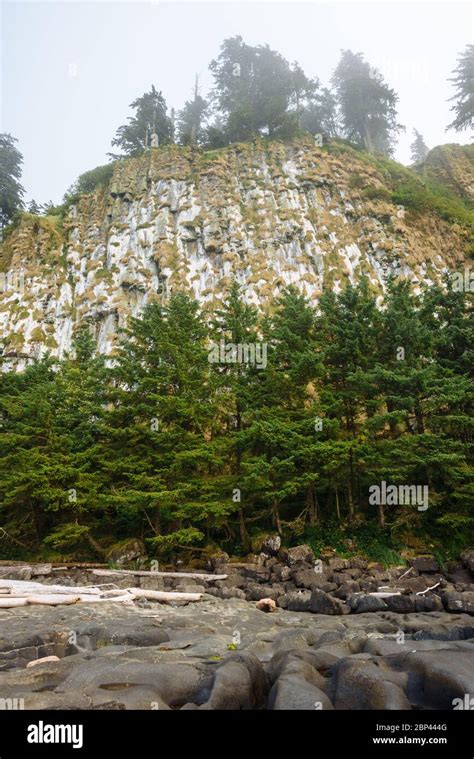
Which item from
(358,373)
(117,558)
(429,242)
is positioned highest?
(429,242)

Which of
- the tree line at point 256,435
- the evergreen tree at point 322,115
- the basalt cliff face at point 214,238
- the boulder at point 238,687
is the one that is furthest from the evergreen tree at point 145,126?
the boulder at point 238,687

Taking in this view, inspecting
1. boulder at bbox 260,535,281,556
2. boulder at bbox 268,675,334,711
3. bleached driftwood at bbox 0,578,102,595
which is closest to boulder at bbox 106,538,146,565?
bleached driftwood at bbox 0,578,102,595

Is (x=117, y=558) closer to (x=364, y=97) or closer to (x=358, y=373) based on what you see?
(x=358, y=373)

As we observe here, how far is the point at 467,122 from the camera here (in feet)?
177

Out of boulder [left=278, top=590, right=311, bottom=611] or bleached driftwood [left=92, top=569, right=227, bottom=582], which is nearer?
boulder [left=278, top=590, right=311, bottom=611]

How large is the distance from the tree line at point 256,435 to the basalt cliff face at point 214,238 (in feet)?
41.4

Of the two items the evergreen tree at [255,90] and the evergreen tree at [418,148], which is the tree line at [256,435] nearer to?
the evergreen tree at [255,90]

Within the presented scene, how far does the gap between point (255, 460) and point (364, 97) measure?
204ft

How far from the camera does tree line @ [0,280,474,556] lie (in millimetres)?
17375

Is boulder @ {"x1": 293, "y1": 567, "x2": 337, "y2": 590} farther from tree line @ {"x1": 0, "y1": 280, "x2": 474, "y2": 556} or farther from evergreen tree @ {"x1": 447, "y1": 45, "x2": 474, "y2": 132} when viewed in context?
evergreen tree @ {"x1": 447, "y1": 45, "x2": 474, "y2": 132}

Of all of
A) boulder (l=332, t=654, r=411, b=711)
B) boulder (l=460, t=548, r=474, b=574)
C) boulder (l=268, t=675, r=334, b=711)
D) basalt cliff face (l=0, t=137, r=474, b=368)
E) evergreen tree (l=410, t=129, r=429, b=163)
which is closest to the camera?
boulder (l=268, t=675, r=334, b=711)

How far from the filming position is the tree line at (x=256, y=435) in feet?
57.0

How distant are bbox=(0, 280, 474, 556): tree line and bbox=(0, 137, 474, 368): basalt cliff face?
12.6 m

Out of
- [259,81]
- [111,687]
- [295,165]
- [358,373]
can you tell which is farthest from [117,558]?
[259,81]
